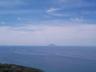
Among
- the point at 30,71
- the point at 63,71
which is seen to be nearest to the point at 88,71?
the point at 63,71

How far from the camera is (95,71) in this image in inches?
3019

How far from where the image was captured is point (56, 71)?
239ft

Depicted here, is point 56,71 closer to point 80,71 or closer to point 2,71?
point 80,71

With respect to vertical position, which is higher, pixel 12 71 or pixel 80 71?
pixel 80 71

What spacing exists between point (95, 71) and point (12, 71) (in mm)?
63253

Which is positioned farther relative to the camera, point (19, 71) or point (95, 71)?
point (95, 71)

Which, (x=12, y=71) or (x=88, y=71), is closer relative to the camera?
(x=12, y=71)

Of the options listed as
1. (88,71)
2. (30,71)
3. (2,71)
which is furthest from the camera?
(88,71)

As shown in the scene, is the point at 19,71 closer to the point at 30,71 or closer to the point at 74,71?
the point at 30,71

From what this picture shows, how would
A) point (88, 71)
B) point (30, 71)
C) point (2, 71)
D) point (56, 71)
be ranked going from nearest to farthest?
point (2, 71) < point (30, 71) < point (56, 71) < point (88, 71)

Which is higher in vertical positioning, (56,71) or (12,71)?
(56,71)

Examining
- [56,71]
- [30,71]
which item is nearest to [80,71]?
[56,71]

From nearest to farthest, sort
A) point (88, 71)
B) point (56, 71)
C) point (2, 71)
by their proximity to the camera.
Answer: point (2, 71) < point (56, 71) < point (88, 71)

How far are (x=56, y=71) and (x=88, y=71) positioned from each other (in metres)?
13.5
